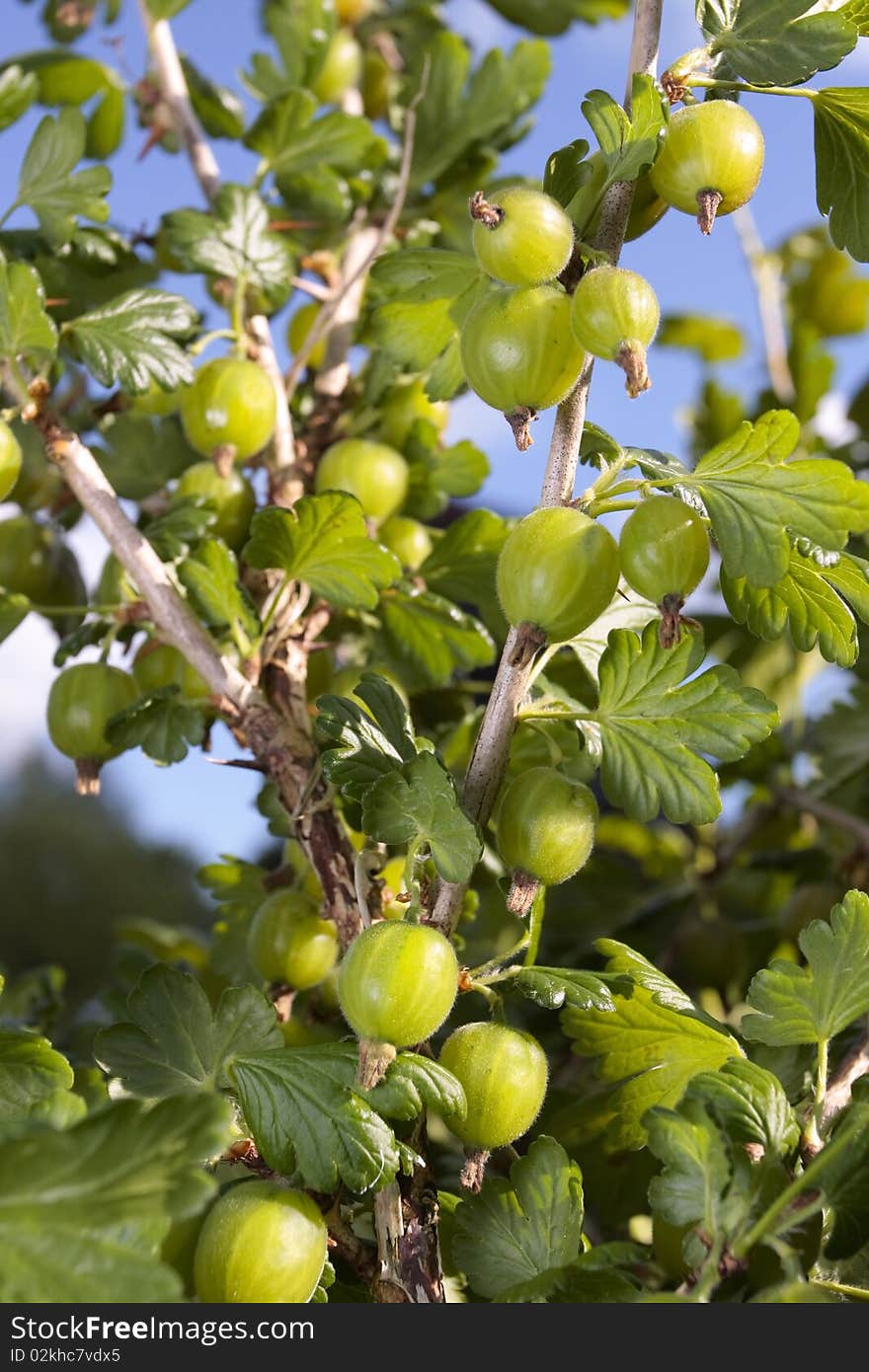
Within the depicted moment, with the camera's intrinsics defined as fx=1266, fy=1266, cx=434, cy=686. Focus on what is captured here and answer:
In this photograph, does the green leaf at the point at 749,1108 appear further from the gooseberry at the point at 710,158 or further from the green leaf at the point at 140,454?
the green leaf at the point at 140,454

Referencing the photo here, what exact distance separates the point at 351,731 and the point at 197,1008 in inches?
5.5

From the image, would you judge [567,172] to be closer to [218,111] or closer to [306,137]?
[306,137]

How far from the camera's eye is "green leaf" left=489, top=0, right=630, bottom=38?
3.37 feet

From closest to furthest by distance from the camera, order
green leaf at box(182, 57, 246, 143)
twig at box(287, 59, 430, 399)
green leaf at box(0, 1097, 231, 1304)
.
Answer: green leaf at box(0, 1097, 231, 1304)
twig at box(287, 59, 430, 399)
green leaf at box(182, 57, 246, 143)

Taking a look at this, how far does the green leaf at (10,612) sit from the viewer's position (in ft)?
2.22

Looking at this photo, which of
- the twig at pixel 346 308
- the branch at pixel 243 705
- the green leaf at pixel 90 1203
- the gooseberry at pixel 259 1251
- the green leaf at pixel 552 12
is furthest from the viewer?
the green leaf at pixel 552 12

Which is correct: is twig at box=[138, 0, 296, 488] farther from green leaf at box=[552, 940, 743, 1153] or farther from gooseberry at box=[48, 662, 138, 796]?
green leaf at box=[552, 940, 743, 1153]

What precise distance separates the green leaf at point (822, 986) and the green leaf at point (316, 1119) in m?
0.16

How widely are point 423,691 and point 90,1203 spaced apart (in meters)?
0.49

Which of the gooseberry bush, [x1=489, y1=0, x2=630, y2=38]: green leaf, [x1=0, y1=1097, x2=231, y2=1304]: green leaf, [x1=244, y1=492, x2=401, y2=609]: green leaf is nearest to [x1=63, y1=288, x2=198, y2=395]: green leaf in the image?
the gooseberry bush

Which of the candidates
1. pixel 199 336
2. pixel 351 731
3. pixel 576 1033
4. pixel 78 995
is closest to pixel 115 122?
pixel 199 336

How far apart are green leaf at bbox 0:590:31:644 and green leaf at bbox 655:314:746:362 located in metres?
0.98

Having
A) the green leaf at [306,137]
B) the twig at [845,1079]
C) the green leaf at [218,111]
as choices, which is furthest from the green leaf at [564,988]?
the green leaf at [218,111]

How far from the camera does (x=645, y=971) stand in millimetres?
520
